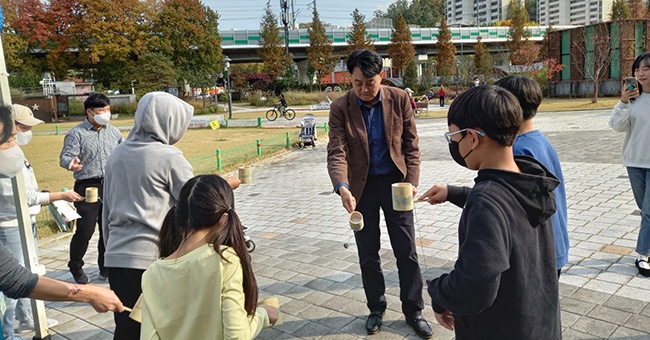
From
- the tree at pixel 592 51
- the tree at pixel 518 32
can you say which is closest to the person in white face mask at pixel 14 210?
the tree at pixel 592 51

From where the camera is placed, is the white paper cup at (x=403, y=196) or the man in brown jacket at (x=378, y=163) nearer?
the white paper cup at (x=403, y=196)

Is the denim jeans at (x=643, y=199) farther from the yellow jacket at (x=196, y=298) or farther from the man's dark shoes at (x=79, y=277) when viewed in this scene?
the man's dark shoes at (x=79, y=277)

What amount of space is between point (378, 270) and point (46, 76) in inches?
1764

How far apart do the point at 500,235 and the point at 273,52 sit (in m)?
53.6

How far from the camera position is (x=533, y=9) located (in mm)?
142500

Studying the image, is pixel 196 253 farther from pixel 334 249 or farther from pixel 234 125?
pixel 234 125

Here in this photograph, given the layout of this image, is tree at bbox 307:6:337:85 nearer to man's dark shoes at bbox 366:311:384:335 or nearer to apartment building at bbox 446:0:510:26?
man's dark shoes at bbox 366:311:384:335

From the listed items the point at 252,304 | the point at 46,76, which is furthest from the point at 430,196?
the point at 46,76

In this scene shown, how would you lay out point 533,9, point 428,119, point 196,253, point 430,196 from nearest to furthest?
point 196,253 < point 430,196 < point 428,119 < point 533,9

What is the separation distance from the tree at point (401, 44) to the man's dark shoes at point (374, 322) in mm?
51902

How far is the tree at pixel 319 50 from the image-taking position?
52.9m

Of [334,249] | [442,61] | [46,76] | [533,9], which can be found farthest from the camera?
[533,9]

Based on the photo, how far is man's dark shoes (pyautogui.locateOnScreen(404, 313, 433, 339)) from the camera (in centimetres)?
314

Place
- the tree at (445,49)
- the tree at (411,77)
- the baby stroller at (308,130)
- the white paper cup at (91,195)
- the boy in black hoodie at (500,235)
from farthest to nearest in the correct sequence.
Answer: the tree at (445,49)
the tree at (411,77)
the baby stroller at (308,130)
the white paper cup at (91,195)
the boy in black hoodie at (500,235)
